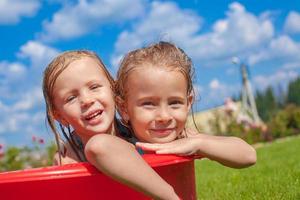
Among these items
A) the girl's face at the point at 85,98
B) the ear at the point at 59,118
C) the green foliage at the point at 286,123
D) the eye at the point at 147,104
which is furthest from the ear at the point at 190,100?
the green foliage at the point at 286,123

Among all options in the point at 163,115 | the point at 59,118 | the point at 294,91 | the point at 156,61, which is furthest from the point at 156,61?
the point at 294,91

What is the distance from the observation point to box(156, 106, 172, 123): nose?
2369 mm

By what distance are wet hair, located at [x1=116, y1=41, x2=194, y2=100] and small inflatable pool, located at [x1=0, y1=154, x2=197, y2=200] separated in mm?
456

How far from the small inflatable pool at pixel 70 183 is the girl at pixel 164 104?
141mm

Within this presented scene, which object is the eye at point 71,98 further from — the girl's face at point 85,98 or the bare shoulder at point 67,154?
the bare shoulder at point 67,154

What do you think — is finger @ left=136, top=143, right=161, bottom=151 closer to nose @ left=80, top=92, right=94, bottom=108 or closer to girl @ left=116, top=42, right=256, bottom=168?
girl @ left=116, top=42, right=256, bottom=168

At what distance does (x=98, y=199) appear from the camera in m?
2.04

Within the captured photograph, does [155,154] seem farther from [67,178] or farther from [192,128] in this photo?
[192,128]

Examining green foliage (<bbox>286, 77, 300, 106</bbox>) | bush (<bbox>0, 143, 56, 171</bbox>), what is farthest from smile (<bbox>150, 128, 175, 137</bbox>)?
green foliage (<bbox>286, 77, 300, 106</bbox>)

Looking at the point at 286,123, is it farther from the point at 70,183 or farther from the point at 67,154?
the point at 70,183

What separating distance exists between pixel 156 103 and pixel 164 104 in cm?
3

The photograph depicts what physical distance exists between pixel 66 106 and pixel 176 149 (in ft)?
2.23

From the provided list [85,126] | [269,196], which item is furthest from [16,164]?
[85,126]

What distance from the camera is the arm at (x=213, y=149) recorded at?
7.15 ft
